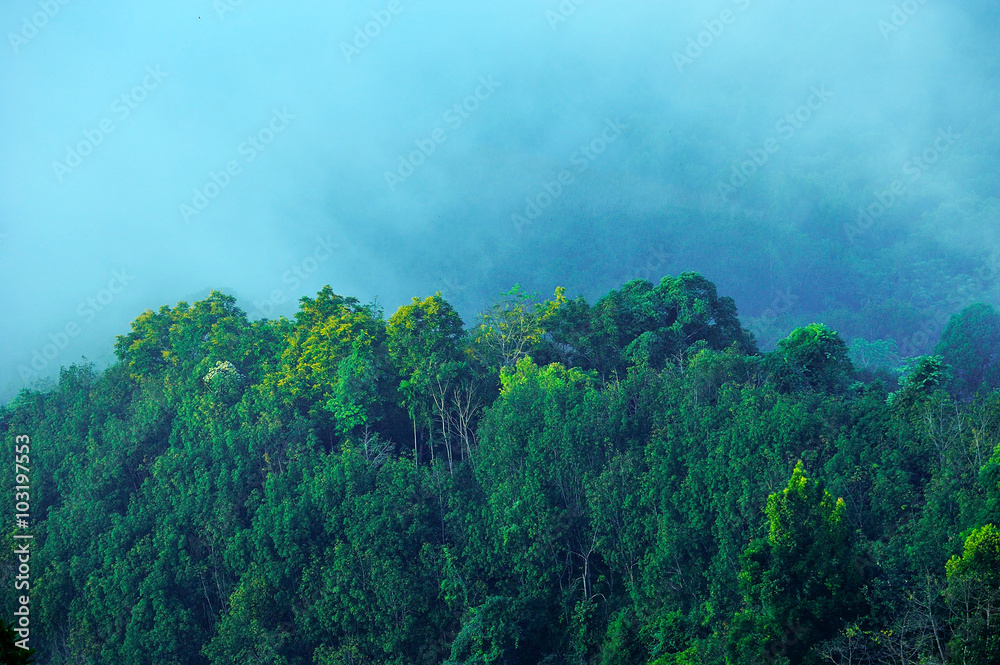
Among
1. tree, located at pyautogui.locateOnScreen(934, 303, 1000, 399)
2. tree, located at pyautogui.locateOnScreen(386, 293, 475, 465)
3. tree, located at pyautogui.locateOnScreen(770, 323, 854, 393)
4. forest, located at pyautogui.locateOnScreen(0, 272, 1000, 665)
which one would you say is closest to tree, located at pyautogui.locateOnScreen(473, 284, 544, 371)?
forest, located at pyautogui.locateOnScreen(0, 272, 1000, 665)

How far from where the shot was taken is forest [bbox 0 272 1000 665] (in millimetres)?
20547

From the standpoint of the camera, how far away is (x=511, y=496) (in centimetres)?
2766

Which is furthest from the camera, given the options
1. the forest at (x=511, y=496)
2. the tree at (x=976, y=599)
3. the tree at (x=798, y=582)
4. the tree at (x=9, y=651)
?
the forest at (x=511, y=496)

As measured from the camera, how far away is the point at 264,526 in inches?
1170

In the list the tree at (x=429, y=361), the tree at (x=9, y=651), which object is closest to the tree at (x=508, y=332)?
the tree at (x=429, y=361)

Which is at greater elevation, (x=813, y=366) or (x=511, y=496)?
(x=813, y=366)

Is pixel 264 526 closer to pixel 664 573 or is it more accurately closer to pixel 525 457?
pixel 525 457

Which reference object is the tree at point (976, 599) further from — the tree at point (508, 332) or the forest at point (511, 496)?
the tree at point (508, 332)

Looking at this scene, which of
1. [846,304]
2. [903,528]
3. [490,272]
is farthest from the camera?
[490,272]

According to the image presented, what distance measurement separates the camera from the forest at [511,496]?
20.5 metres

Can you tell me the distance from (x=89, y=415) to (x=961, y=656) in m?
33.3

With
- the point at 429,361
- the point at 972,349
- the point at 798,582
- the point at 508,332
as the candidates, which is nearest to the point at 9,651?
the point at 798,582

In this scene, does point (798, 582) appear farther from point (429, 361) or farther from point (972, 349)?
point (972, 349)

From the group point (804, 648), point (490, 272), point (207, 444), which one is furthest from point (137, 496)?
point (490, 272)
